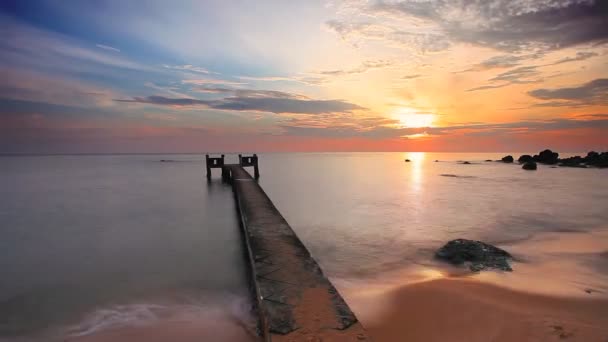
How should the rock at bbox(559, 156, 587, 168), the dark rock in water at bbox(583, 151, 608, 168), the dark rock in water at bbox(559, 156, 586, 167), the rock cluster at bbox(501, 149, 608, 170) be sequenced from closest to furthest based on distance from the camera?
the rock cluster at bbox(501, 149, 608, 170), the dark rock in water at bbox(583, 151, 608, 168), the rock at bbox(559, 156, 587, 168), the dark rock in water at bbox(559, 156, 586, 167)

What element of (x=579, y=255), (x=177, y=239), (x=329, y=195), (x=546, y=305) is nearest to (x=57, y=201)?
(x=177, y=239)

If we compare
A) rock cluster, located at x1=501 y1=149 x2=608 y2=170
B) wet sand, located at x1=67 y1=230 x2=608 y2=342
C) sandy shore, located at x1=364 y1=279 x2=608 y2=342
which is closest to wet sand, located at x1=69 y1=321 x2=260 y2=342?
wet sand, located at x1=67 y1=230 x2=608 y2=342

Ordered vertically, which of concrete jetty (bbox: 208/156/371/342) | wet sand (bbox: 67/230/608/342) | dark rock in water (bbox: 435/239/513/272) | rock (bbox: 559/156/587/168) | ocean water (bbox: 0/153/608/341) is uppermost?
rock (bbox: 559/156/587/168)

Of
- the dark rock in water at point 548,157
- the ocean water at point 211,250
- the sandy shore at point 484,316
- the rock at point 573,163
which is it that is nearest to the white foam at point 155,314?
the ocean water at point 211,250

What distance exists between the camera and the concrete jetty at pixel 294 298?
3410 mm

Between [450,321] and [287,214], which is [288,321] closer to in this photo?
[450,321]

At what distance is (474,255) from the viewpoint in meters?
7.14

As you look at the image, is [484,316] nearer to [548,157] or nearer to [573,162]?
[573,162]

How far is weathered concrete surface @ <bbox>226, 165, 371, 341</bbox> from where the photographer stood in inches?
134

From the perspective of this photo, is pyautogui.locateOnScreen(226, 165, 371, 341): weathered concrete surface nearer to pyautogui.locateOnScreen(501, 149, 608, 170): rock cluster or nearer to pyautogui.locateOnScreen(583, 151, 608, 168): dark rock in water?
pyautogui.locateOnScreen(501, 149, 608, 170): rock cluster

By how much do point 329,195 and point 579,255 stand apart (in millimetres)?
14845

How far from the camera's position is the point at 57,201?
18922 mm

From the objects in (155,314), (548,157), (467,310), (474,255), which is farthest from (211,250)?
(548,157)

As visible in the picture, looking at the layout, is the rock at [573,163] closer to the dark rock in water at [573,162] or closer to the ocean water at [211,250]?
the dark rock in water at [573,162]
